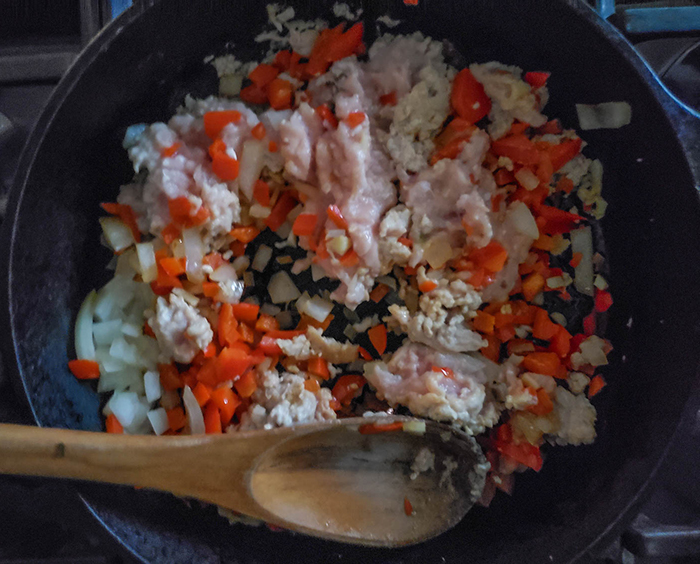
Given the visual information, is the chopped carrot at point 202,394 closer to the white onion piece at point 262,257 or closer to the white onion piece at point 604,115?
the white onion piece at point 262,257

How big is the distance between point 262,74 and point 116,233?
0.62m

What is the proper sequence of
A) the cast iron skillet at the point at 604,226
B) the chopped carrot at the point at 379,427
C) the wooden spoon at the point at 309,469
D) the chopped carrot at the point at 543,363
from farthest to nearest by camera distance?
1. the chopped carrot at the point at 543,363
2. the chopped carrot at the point at 379,427
3. the cast iron skillet at the point at 604,226
4. the wooden spoon at the point at 309,469

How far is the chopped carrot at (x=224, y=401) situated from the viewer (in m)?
1.39

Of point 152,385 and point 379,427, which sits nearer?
point 379,427

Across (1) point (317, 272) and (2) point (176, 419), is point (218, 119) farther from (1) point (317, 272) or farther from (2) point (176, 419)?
(2) point (176, 419)

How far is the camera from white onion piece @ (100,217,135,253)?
4.66ft

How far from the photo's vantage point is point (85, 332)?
142 cm

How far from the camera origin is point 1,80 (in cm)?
141

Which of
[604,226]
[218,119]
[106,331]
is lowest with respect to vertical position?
[106,331]

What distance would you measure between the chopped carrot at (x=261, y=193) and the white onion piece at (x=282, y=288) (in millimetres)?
216

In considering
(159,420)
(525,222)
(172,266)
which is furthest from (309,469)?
(525,222)

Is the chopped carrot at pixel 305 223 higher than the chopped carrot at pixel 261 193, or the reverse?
the chopped carrot at pixel 261 193

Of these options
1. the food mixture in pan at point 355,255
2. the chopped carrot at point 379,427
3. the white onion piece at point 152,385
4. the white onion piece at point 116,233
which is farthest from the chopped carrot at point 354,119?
the white onion piece at point 152,385

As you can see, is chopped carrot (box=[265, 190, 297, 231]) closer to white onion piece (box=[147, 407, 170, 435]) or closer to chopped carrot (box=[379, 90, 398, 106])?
chopped carrot (box=[379, 90, 398, 106])
